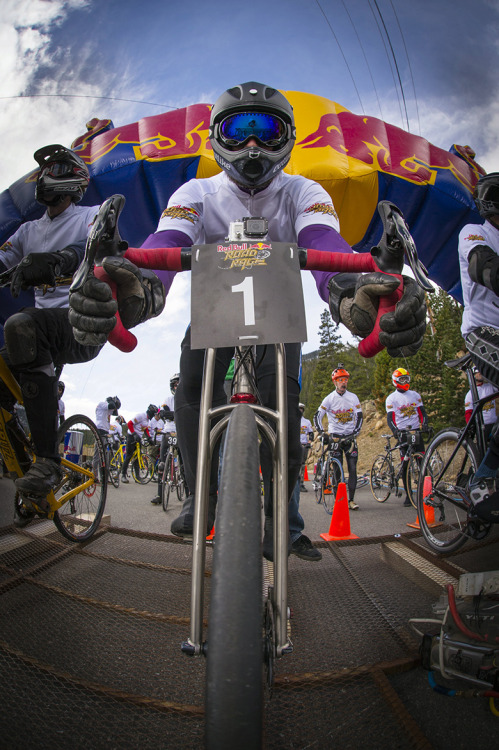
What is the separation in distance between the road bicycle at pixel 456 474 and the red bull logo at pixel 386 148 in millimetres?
4490

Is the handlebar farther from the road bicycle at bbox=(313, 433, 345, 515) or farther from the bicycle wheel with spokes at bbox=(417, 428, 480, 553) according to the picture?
the road bicycle at bbox=(313, 433, 345, 515)

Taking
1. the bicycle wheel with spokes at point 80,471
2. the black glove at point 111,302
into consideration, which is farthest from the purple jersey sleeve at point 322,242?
the bicycle wheel with spokes at point 80,471

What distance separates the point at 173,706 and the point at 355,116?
8.33 metres

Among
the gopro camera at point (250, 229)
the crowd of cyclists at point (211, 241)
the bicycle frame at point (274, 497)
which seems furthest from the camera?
A: the gopro camera at point (250, 229)

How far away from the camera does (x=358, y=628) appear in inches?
72.7

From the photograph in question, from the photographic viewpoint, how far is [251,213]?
2.12 metres

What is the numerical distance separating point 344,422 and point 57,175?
7.07 m

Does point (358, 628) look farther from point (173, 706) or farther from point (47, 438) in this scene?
point (47, 438)

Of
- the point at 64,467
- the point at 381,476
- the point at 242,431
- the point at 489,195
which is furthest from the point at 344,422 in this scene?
the point at 242,431

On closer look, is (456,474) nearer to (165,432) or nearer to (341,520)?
(341,520)

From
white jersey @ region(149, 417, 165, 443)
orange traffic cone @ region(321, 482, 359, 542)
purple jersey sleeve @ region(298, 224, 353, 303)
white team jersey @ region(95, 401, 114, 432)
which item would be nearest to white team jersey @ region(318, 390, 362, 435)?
orange traffic cone @ region(321, 482, 359, 542)

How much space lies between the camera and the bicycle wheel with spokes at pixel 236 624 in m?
0.73

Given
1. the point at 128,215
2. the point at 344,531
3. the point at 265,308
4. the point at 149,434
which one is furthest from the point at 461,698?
the point at 149,434

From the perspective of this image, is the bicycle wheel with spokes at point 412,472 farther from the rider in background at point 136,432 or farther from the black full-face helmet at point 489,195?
the rider in background at point 136,432
